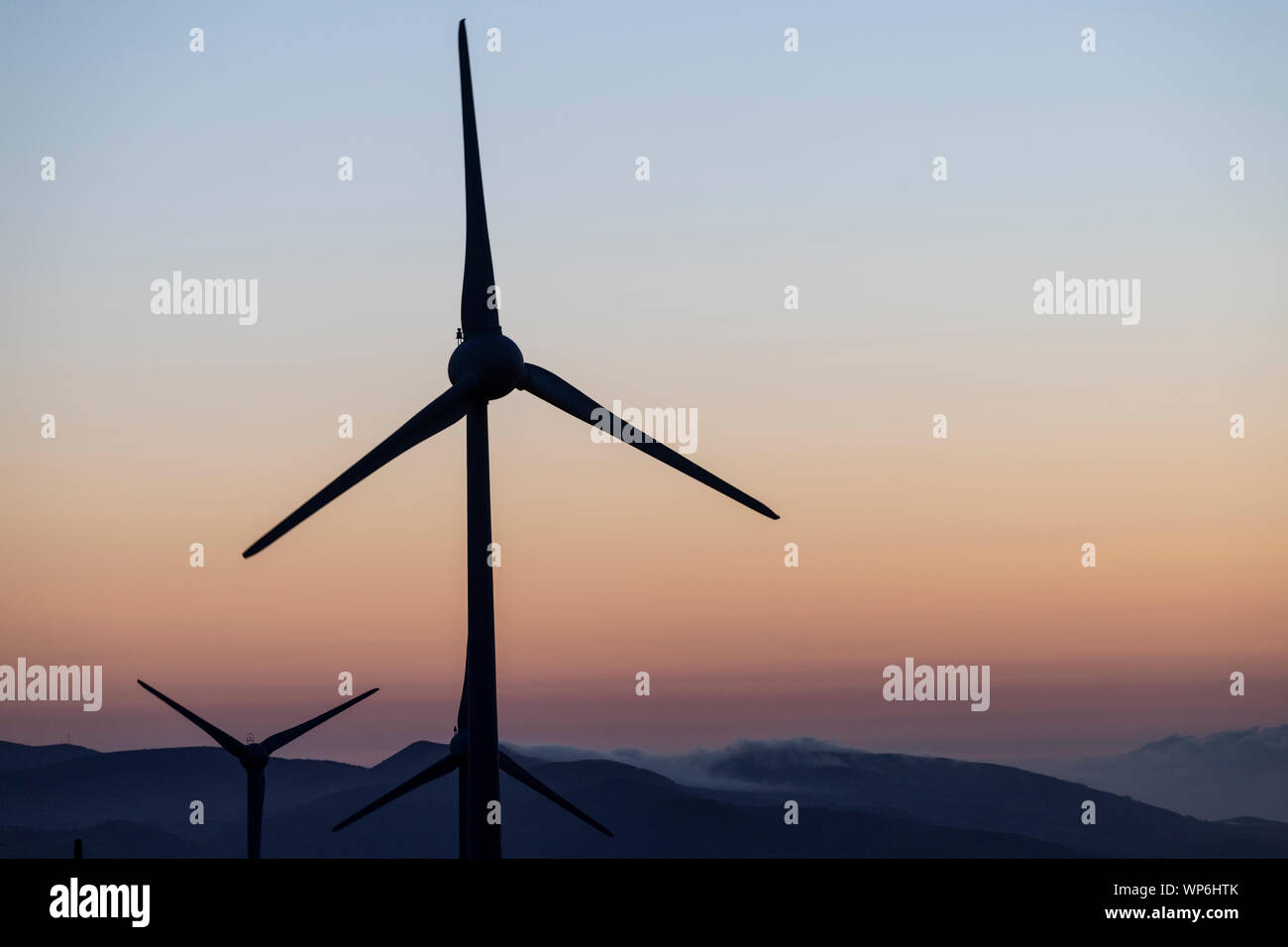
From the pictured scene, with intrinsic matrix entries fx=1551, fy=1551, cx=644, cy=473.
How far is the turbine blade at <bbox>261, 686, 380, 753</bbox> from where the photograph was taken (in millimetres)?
86938

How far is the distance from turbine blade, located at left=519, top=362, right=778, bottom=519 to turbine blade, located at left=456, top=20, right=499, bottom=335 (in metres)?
2.56

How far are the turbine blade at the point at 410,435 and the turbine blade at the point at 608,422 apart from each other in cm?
270

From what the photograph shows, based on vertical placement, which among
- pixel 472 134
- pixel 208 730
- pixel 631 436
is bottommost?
pixel 208 730

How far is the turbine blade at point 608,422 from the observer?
174 feet

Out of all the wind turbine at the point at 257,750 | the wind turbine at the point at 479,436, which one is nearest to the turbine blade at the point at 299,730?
the wind turbine at the point at 257,750

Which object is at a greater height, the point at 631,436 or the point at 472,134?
the point at 472,134

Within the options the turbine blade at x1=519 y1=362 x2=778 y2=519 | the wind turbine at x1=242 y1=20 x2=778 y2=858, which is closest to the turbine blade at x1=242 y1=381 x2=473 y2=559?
the wind turbine at x1=242 y1=20 x2=778 y2=858

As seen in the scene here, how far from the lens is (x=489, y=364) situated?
51875mm
